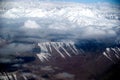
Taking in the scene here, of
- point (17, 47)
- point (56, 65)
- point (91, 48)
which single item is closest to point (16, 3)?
point (17, 47)

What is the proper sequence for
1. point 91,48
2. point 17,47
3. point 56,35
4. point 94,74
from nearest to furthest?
1. point 94,74
2. point 17,47
3. point 56,35
4. point 91,48

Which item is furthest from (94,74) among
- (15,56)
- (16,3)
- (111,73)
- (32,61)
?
(16,3)

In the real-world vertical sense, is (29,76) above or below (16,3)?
below

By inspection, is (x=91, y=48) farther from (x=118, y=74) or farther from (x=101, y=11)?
(x=118, y=74)

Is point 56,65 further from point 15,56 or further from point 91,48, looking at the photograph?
point 91,48

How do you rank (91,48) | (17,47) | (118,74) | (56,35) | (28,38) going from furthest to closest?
(91,48) → (56,35) → (28,38) → (17,47) → (118,74)

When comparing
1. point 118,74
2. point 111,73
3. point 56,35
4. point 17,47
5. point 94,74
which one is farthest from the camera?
point 56,35

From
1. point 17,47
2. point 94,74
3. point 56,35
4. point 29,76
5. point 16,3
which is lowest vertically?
point 29,76

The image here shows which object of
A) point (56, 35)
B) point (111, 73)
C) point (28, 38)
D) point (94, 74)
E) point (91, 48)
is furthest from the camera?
point (91, 48)

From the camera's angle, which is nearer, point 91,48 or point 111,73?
point 111,73
